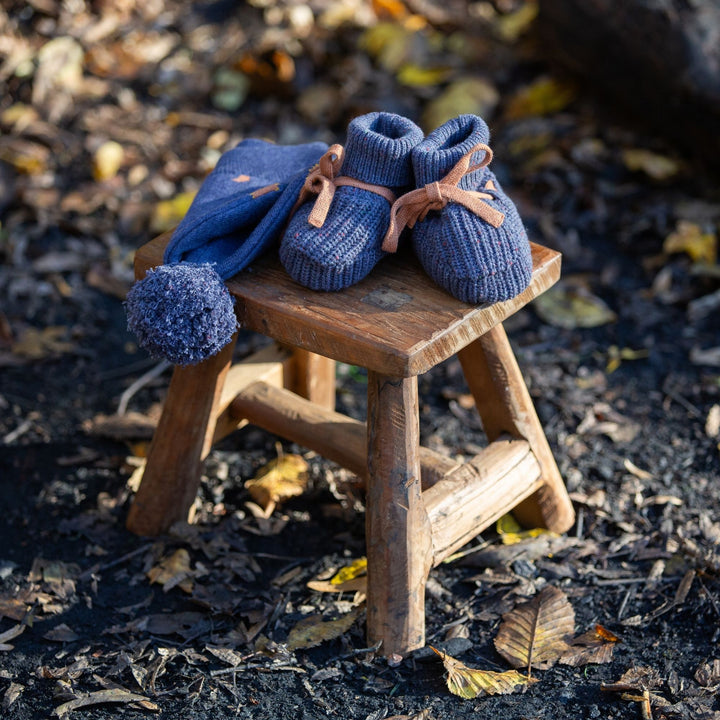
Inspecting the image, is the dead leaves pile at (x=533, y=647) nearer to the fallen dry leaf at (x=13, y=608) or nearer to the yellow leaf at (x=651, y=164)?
the fallen dry leaf at (x=13, y=608)

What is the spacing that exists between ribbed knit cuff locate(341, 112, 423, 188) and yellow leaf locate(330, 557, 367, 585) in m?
0.93

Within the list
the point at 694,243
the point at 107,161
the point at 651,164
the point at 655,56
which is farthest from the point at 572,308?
the point at 107,161

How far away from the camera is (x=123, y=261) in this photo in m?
3.39

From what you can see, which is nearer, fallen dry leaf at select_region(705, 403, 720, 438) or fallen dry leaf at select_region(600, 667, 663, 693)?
fallen dry leaf at select_region(600, 667, 663, 693)

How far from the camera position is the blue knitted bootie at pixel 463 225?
5.78 ft

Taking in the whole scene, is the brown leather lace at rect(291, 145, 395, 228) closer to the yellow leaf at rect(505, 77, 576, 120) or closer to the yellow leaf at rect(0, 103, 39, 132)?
the yellow leaf at rect(505, 77, 576, 120)

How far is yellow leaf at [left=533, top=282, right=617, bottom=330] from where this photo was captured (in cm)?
313

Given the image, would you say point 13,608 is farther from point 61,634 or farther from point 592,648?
point 592,648

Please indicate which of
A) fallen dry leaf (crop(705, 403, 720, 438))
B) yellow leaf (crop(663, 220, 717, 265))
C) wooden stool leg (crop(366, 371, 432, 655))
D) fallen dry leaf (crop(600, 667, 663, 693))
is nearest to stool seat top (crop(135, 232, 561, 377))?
wooden stool leg (crop(366, 371, 432, 655))

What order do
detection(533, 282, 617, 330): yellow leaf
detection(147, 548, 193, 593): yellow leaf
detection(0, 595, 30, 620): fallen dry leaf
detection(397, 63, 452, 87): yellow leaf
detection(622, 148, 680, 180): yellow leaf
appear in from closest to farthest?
detection(0, 595, 30, 620): fallen dry leaf → detection(147, 548, 193, 593): yellow leaf → detection(533, 282, 617, 330): yellow leaf → detection(622, 148, 680, 180): yellow leaf → detection(397, 63, 452, 87): yellow leaf

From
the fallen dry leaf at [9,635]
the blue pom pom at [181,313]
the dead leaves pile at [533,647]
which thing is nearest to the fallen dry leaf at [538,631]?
the dead leaves pile at [533,647]

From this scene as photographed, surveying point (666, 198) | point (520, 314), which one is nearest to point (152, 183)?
point (520, 314)

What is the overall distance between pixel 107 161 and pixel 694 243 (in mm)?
2252

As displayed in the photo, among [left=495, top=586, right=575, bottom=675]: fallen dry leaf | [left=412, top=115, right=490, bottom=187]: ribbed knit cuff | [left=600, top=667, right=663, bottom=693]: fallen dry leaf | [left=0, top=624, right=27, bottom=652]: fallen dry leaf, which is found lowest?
[left=0, top=624, right=27, bottom=652]: fallen dry leaf
